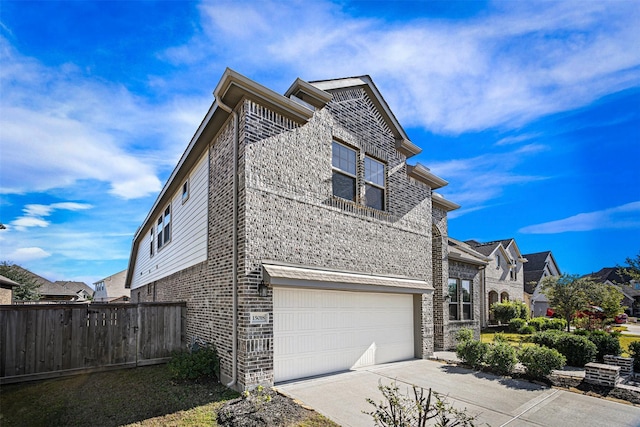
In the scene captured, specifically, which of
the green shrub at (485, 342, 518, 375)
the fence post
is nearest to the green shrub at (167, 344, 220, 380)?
the fence post

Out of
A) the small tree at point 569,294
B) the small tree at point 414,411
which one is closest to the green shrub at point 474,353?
the small tree at point 414,411

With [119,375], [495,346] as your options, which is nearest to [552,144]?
[495,346]

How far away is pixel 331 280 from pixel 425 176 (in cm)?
618

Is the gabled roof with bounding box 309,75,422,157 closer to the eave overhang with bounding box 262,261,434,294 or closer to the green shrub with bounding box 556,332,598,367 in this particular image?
the eave overhang with bounding box 262,261,434,294

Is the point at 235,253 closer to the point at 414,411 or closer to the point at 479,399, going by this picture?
the point at 414,411

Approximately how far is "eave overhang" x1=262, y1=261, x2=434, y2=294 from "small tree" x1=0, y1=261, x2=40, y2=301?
117ft

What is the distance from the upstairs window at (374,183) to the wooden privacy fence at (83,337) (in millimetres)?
6590

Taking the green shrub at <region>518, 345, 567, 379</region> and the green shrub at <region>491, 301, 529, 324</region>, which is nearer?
the green shrub at <region>518, 345, 567, 379</region>

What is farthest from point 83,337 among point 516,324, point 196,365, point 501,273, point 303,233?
point 501,273

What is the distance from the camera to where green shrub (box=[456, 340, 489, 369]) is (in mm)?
9750

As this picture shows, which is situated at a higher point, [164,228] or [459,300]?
[164,228]

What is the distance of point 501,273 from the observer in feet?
98.1

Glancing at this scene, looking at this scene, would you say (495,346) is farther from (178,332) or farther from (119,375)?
(119,375)

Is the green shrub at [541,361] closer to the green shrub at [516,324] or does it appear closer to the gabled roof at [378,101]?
the gabled roof at [378,101]
